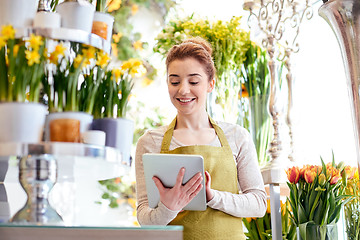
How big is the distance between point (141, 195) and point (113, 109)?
574 mm

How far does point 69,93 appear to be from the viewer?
3.51 ft

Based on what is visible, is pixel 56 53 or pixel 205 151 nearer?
pixel 56 53

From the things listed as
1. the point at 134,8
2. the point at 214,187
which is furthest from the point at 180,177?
the point at 134,8

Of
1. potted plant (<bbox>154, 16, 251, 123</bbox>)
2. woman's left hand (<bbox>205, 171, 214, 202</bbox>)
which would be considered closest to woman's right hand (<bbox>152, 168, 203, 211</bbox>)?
woman's left hand (<bbox>205, 171, 214, 202</bbox>)

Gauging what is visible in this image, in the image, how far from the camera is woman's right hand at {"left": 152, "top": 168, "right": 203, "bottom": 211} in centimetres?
142

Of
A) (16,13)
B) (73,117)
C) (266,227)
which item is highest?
(16,13)

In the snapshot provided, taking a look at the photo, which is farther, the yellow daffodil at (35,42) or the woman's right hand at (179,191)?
the woman's right hand at (179,191)

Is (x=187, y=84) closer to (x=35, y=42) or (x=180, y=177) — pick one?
(x=180, y=177)

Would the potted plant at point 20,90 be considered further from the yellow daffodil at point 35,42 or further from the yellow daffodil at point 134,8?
the yellow daffodil at point 134,8

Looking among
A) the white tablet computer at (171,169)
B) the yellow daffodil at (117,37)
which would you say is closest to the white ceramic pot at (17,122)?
the white tablet computer at (171,169)

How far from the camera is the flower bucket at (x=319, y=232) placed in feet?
5.80

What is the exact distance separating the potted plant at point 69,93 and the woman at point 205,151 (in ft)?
1.76

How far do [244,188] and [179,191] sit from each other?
1.14 feet

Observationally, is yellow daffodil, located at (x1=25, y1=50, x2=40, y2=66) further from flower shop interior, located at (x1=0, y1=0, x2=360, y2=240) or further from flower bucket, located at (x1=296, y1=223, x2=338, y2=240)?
flower bucket, located at (x1=296, y1=223, x2=338, y2=240)
